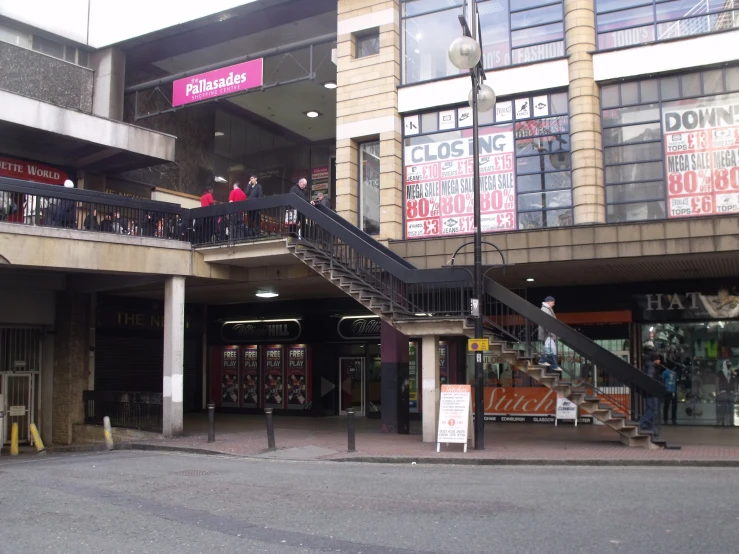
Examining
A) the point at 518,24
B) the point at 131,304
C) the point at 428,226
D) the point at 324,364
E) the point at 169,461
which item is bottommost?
the point at 169,461

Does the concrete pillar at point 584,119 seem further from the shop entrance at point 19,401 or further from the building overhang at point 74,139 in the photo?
the shop entrance at point 19,401

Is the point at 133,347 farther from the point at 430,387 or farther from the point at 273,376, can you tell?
the point at 430,387

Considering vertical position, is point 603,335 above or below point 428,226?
below

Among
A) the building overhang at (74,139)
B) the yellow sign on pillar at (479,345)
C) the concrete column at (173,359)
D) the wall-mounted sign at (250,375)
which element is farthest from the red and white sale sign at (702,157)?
the wall-mounted sign at (250,375)

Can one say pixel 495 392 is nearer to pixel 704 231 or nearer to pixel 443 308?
pixel 443 308

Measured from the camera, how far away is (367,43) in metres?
20.1

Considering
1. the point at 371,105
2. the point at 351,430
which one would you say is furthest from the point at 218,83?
the point at 351,430

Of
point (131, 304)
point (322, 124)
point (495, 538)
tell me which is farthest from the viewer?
point (322, 124)

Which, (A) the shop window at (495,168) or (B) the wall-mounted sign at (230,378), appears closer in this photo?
(A) the shop window at (495,168)

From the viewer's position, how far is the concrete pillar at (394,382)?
59.9ft

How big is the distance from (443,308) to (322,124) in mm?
15851

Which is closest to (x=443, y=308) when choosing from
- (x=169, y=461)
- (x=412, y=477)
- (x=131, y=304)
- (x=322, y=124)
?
(x=412, y=477)

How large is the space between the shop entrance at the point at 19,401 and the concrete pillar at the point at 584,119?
55.4 feet

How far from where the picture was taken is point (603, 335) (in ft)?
65.7
